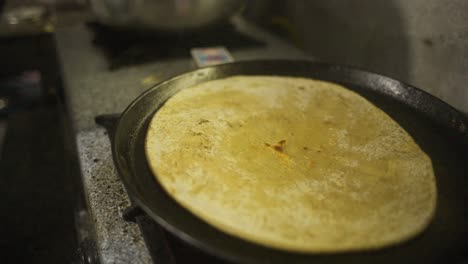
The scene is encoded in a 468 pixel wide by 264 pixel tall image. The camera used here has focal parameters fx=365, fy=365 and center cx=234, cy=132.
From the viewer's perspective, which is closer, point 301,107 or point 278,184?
point 278,184

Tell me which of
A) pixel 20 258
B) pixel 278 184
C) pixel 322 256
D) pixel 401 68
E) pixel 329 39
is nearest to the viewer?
pixel 322 256

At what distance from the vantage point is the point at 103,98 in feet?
4.74

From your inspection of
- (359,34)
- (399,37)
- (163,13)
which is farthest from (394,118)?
(163,13)

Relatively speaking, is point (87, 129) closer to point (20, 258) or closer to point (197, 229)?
point (20, 258)

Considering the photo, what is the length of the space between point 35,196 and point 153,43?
0.90 metres

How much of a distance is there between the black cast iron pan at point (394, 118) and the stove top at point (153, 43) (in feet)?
1.78

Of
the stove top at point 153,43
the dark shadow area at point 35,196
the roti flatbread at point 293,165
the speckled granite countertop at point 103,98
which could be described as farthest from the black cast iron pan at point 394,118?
the dark shadow area at point 35,196

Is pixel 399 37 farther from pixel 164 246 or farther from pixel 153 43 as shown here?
pixel 164 246

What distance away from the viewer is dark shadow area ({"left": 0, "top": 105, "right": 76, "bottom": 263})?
137 centimetres

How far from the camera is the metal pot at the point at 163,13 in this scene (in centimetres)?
152

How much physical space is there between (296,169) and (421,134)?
45 centimetres

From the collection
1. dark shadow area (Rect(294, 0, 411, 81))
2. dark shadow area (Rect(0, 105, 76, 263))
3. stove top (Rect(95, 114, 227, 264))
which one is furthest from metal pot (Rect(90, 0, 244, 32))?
stove top (Rect(95, 114, 227, 264))

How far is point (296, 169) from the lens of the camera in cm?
92

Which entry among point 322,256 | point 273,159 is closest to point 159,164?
point 273,159
